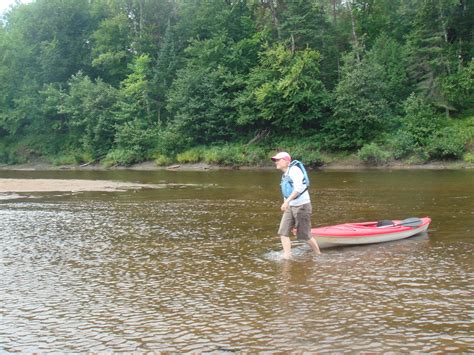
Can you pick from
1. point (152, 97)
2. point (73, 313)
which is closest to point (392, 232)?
point (73, 313)

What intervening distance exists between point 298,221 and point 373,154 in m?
28.7

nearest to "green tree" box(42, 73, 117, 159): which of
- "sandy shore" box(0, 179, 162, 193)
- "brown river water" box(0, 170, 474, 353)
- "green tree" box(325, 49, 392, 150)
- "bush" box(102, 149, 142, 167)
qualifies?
"bush" box(102, 149, 142, 167)

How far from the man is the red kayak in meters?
0.68

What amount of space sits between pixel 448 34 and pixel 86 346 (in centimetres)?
4618

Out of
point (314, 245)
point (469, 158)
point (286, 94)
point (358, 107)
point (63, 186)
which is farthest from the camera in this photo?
point (286, 94)

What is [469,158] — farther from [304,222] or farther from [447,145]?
[304,222]

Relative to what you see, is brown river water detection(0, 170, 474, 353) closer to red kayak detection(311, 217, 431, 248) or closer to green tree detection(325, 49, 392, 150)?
red kayak detection(311, 217, 431, 248)

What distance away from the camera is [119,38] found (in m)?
57.3

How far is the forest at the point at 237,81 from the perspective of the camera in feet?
132

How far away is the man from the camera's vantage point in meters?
10.6

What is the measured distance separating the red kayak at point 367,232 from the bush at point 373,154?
25.6 meters

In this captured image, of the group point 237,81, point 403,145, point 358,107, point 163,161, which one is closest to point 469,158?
point 403,145

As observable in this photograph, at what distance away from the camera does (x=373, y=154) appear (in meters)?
37.9

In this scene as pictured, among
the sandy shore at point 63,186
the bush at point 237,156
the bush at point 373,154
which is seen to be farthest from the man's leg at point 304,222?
the bush at point 237,156
